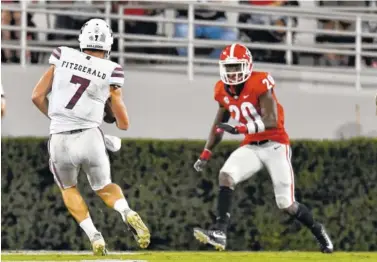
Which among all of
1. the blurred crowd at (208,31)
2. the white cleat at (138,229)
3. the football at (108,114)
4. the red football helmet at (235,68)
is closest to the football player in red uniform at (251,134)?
the red football helmet at (235,68)

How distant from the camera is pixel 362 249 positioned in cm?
1748

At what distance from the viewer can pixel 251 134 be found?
1527cm

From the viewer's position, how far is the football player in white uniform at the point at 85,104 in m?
14.0

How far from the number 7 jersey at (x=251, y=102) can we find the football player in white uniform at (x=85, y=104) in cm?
139

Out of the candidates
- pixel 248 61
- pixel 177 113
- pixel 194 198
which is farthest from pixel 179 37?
pixel 248 61

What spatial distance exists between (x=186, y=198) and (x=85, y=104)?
3742mm

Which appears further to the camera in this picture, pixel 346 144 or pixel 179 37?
pixel 179 37

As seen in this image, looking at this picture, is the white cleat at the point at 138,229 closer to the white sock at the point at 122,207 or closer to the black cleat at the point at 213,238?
the white sock at the point at 122,207

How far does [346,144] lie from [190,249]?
6.36ft

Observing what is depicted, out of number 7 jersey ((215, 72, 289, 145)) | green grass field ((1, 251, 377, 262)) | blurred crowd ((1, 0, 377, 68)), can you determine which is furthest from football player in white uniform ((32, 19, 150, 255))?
blurred crowd ((1, 0, 377, 68))

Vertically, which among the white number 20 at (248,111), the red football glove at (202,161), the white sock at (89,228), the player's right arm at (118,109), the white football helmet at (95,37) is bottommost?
the white sock at (89,228)

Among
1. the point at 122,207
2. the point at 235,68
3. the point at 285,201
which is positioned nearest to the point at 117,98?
the point at 122,207

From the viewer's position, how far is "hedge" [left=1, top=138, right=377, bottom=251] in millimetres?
17531

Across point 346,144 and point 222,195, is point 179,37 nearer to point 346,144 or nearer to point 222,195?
point 346,144
